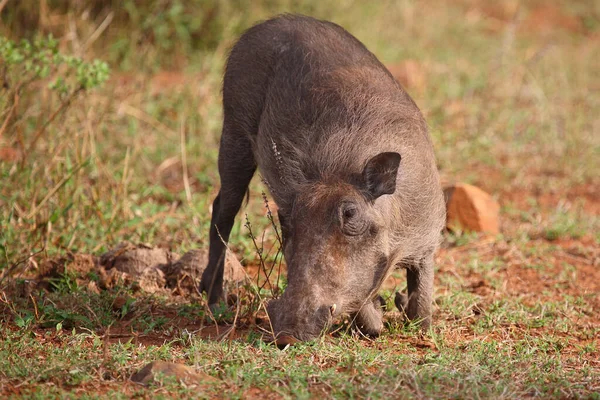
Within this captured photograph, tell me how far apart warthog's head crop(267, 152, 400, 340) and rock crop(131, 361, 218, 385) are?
17.3 inches

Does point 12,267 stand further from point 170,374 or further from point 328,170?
point 328,170

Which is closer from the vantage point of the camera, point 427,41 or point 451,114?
point 451,114

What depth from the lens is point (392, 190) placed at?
3.56m

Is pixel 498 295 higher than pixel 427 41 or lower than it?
lower

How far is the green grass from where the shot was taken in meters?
3.20

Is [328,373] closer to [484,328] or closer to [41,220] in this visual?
[484,328]

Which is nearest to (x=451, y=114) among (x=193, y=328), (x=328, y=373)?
(x=193, y=328)

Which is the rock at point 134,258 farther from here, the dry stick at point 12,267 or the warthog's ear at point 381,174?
the warthog's ear at point 381,174

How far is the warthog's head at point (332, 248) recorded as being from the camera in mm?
3424

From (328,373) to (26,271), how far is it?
2156mm

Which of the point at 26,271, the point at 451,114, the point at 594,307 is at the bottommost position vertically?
the point at 26,271

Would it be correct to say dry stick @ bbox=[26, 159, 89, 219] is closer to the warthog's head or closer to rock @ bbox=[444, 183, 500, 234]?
the warthog's head

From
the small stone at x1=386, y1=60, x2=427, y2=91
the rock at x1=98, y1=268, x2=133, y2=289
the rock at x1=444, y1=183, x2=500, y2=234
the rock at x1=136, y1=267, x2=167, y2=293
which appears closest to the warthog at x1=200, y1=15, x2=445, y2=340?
the rock at x1=136, y1=267, x2=167, y2=293

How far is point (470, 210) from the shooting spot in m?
5.75
